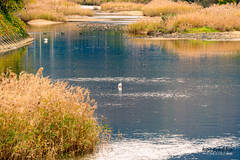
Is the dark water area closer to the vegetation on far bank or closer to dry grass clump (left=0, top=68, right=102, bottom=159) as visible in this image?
dry grass clump (left=0, top=68, right=102, bottom=159)

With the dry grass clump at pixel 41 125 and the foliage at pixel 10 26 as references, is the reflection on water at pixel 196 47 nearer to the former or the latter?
the foliage at pixel 10 26

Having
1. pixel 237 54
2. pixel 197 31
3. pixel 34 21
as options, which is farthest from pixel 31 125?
pixel 34 21

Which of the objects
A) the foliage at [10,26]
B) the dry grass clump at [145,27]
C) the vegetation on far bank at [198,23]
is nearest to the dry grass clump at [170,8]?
the vegetation on far bank at [198,23]

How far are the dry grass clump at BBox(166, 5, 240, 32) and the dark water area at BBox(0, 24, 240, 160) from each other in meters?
10.3

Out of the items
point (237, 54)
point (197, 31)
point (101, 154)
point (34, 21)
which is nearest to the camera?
point (101, 154)

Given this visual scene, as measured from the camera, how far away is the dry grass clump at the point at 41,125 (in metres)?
11.8

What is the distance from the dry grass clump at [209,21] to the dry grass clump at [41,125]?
140 ft

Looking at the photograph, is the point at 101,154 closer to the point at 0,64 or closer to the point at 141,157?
the point at 141,157

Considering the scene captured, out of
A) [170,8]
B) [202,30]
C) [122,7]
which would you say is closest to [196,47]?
[202,30]

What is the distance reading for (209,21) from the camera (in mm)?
55844

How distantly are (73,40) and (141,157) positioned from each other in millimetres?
35142

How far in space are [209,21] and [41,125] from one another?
45119mm

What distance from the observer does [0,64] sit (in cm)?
3033

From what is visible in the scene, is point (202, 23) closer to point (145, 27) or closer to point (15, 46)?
point (145, 27)
